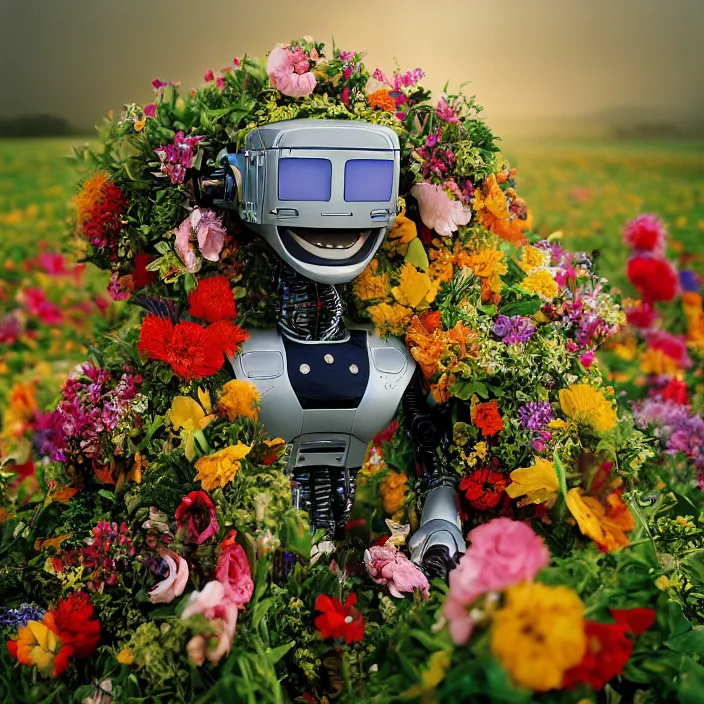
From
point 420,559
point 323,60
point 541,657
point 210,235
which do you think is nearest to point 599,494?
point 420,559

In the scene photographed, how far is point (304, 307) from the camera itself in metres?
1.75

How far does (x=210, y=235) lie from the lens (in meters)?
1.74

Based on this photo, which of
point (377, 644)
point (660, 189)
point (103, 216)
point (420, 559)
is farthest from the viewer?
point (660, 189)

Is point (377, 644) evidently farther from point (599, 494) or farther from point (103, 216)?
point (103, 216)

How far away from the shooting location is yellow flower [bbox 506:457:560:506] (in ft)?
5.06

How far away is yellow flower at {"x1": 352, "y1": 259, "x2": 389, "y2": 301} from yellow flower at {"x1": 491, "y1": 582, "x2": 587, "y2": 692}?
2.89ft

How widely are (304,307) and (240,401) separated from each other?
26 centimetres

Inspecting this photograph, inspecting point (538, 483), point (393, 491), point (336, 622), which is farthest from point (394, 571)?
point (393, 491)

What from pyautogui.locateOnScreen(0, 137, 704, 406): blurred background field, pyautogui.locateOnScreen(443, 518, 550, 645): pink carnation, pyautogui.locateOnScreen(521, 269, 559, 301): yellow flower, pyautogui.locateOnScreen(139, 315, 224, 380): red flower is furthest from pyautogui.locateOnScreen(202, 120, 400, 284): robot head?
pyautogui.locateOnScreen(443, 518, 550, 645): pink carnation

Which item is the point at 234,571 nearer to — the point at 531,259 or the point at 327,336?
the point at 327,336

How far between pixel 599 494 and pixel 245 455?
2.10ft

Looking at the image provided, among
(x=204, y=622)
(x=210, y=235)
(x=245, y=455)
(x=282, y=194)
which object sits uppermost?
(x=282, y=194)

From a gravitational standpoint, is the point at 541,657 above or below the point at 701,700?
above

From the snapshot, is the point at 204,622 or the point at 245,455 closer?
the point at 204,622
